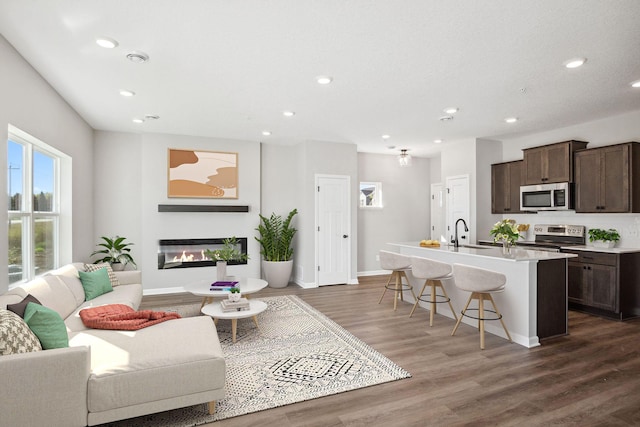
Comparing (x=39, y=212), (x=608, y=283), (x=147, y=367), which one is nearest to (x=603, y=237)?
(x=608, y=283)

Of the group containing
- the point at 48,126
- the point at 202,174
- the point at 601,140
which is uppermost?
the point at 601,140

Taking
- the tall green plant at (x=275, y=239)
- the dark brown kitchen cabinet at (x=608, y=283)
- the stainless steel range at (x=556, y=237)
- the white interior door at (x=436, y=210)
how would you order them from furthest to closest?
the white interior door at (x=436, y=210) < the tall green plant at (x=275, y=239) < the stainless steel range at (x=556, y=237) < the dark brown kitchen cabinet at (x=608, y=283)

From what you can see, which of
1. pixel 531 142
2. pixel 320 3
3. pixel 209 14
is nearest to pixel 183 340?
pixel 209 14

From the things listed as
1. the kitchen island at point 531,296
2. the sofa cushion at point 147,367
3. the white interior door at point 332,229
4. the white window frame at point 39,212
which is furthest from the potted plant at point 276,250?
the sofa cushion at point 147,367

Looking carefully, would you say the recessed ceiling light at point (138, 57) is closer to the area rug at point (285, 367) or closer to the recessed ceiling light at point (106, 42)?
the recessed ceiling light at point (106, 42)

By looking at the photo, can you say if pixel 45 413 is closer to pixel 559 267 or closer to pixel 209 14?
pixel 209 14

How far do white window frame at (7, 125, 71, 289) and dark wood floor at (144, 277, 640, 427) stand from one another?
2.75m

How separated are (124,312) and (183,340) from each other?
3.25 feet

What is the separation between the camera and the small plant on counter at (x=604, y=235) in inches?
187

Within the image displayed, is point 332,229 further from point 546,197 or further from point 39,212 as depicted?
point 39,212

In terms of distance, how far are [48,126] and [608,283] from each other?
6.79m

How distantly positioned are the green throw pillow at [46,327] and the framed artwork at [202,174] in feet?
13.1

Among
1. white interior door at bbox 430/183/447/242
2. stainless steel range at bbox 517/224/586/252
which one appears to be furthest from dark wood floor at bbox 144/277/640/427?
white interior door at bbox 430/183/447/242

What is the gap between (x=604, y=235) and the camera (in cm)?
485
